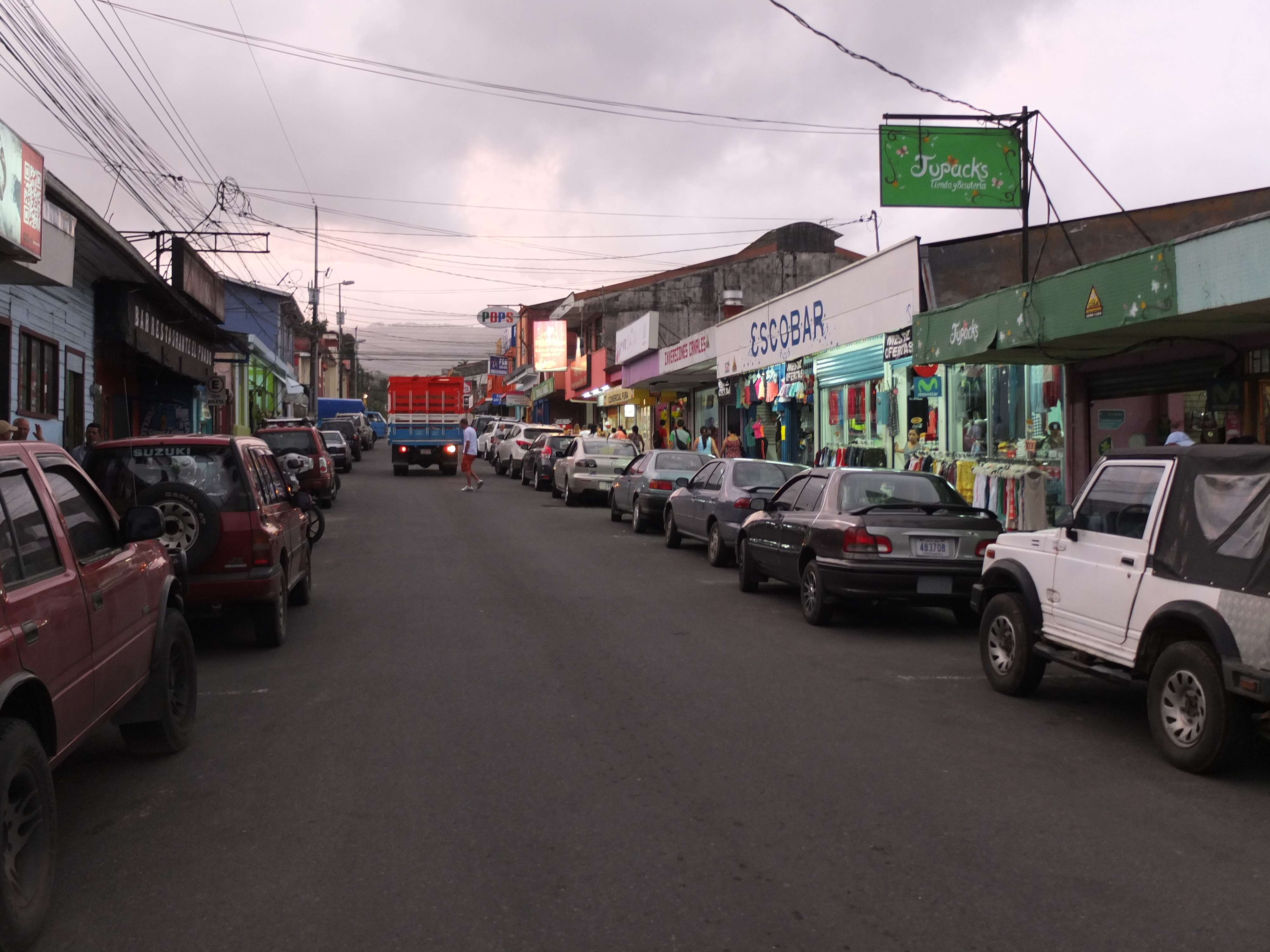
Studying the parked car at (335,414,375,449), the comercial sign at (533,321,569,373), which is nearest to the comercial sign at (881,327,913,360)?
the parked car at (335,414,375,449)

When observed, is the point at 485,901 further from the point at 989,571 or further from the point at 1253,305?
the point at 1253,305

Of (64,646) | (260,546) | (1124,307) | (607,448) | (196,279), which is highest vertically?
(196,279)

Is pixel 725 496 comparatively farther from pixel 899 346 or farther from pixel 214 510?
pixel 214 510

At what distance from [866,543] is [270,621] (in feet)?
16.6

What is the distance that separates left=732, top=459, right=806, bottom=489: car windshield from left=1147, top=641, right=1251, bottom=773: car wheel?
873 centimetres

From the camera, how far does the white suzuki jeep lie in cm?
555

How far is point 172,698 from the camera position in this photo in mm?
6086

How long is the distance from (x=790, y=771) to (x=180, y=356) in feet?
70.6

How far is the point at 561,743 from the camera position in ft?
20.8

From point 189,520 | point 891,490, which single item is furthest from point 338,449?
point 189,520

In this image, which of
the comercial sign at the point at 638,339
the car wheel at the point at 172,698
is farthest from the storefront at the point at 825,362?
the car wheel at the point at 172,698

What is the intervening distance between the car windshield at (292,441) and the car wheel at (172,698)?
17590mm

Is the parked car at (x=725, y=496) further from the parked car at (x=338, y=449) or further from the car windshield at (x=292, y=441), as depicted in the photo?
the parked car at (x=338, y=449)

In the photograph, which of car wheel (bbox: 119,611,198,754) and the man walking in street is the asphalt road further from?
the man walking in street
